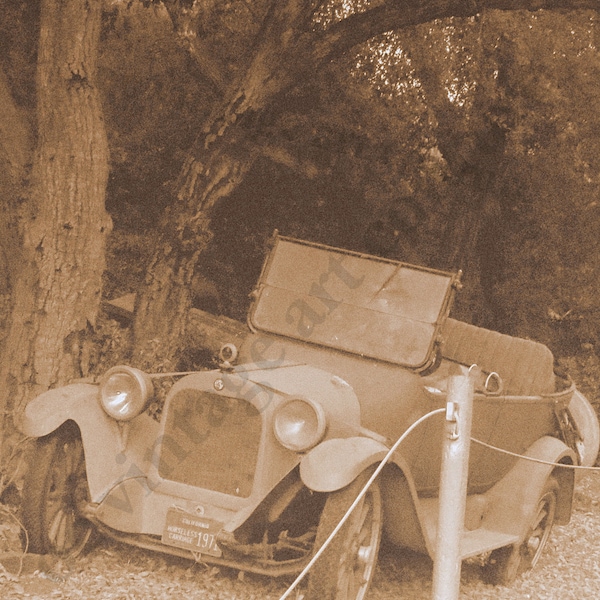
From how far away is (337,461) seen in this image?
14.2 feet

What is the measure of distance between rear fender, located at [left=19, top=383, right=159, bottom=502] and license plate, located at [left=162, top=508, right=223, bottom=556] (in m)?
0.48

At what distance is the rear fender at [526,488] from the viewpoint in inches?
223

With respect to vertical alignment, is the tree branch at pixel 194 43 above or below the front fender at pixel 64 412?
above

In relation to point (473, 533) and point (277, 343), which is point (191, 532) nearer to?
point (277, 343)

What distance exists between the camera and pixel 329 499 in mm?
4301

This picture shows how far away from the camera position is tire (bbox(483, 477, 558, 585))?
5.70 meters

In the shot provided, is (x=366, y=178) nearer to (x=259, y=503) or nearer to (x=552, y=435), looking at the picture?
(x=552, y=435)

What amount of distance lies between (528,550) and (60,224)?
159 inches

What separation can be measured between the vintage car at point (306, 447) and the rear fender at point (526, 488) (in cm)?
1

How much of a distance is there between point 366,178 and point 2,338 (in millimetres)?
5059

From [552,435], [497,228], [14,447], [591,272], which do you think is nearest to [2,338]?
[14,447]

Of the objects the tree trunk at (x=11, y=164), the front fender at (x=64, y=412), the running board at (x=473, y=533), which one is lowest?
the running board at (x=473, y=533)

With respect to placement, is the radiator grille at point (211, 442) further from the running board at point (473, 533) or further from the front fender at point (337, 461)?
the running board at point (473, 533)

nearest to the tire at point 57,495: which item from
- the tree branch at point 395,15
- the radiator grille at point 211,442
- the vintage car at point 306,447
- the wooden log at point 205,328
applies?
the vintage car at point 306,447
